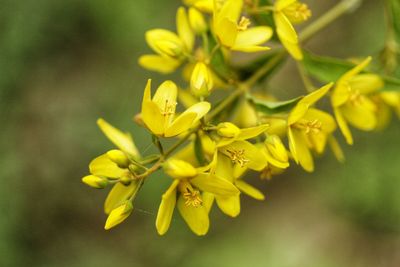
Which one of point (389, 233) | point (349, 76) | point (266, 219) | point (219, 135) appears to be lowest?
point (389, 233)

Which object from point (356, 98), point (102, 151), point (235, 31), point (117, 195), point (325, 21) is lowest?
point (102, 151)

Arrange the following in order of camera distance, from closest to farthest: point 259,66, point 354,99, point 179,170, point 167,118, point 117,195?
1. point 179,170
2. point 167,118
3. point 117,195
4. point 354,99
5. point 259,66

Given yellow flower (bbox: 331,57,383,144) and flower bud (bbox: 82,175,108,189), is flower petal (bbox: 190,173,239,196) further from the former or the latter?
yellow flower (bbox: 331,57,383,144)

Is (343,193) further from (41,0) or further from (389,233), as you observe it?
(41,0)

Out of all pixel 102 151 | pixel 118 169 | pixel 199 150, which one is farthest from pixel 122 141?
pixel 102 151

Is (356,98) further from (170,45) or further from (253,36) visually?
(170,45)

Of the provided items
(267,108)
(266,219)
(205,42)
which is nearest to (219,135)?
(267,108)

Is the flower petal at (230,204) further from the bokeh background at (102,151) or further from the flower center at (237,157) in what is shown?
the bokeh background at (102,151)
